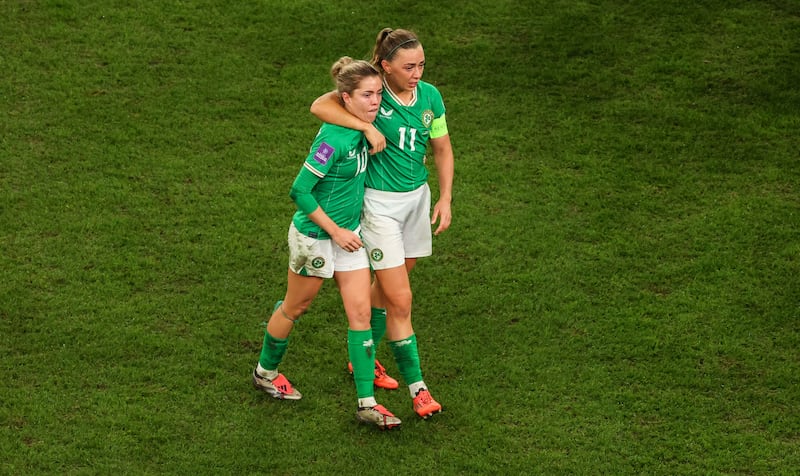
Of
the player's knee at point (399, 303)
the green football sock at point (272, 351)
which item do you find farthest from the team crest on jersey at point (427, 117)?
the green football sock at point (272, 351)

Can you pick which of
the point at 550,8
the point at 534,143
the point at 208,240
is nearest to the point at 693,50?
the point at 550,8

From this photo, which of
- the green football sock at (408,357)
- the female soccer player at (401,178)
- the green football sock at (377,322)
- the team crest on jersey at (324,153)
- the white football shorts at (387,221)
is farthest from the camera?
the green football sock at (377,322)

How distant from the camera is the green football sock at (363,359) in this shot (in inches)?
240

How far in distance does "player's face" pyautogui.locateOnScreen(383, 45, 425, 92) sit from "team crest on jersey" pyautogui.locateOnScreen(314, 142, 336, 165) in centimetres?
54

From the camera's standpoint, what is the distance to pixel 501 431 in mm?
6168

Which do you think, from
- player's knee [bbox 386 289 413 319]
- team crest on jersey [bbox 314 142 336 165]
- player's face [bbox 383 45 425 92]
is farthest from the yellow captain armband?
player's knee [bbox 386 289 413 319]

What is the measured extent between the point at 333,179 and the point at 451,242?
2.33 meters

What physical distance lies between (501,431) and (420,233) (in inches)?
47.2

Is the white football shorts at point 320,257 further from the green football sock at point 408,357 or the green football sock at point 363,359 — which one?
the green football sock at point 408,357

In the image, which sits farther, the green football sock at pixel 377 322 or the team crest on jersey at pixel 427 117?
the green football sock at pixel 377 322

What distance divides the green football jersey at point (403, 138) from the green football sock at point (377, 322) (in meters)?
0.84

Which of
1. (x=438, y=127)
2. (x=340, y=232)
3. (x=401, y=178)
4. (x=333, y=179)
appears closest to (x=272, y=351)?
(x=340, y=232)

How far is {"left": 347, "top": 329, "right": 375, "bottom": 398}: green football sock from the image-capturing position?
240 inches

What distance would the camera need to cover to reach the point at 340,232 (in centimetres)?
580
